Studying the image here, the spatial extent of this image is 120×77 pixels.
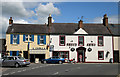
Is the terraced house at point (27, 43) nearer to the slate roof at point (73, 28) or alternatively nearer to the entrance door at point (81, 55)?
the slate roof at point (73, 28)

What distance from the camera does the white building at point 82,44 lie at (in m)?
32.5

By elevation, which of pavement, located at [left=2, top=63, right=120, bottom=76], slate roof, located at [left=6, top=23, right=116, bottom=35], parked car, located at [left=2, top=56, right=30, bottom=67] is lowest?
pavement, located at [left=2, top=63, right=120, bottom=76]

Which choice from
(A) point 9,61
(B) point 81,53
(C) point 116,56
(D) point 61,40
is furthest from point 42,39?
(C) point 116,56

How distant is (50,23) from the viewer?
34688 mm

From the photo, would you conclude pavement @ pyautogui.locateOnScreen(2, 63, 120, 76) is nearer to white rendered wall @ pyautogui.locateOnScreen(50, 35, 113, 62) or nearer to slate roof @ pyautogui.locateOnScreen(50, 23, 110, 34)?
white rendered wall @ pyautogui.locateOnScreen(50, 35, 113, 62)

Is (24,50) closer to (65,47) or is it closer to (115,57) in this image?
(65,47)

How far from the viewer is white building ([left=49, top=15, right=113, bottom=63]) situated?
107ft

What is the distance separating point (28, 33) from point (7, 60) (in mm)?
11423

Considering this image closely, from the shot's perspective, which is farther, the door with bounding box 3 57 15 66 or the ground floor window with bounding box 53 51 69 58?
the ground floor window with bounding box 53 51 69 58

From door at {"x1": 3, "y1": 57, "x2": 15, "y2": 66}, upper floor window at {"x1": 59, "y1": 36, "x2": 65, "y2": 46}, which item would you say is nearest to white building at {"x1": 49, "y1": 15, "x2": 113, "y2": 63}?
upper floor window at {"x1": 59, "y1": 36, "x2": 65, "y2": 46}

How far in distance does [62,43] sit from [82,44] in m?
3.89

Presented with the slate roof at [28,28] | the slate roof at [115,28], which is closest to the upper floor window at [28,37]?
the slate roof at [28,28]

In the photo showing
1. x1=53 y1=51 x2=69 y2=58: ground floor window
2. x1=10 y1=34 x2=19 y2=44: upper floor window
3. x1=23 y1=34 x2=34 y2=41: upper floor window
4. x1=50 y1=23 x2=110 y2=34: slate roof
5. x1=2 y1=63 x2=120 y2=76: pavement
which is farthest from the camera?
x1=50 y1=23 x2=110 y2=34: slate roof

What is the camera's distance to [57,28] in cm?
3403
